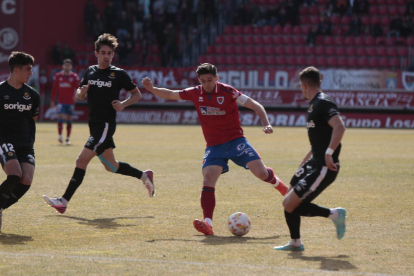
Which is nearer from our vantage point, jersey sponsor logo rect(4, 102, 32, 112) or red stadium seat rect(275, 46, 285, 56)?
jersey sponsor logo rect(4, 102, 32, 112)

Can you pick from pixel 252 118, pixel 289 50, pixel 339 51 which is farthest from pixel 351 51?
pixel 252 118

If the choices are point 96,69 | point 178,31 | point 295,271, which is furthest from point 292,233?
point 178,31

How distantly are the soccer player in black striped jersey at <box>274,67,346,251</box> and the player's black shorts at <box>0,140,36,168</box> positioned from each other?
309 cm

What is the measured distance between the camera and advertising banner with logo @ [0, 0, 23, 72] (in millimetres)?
35219

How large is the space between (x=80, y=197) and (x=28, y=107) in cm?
296

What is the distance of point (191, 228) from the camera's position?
25.2 ft

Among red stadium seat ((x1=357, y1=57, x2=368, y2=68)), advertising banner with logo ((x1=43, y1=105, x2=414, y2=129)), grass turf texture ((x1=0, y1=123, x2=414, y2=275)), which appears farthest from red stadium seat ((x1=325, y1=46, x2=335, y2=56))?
grass turf texture ((x1=0, y1=123, x2=414, y2=275))

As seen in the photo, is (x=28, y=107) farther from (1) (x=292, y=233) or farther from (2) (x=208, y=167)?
(1) (x=292, y=233)

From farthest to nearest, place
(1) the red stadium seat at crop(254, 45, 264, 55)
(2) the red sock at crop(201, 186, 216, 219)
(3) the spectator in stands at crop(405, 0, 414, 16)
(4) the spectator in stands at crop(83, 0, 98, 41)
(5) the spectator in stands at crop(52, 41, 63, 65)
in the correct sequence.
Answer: (4) the spectator in stands at crop(83, 0, 98, 41), (1) the red stadium seat at crop(254, 45, 264, 55), (5) the spectator in stands at crop(52, 41, 63, 65), (3) the spectator in stands at crop(405, 0, 414, 16), (2) the red sock at crop(201, 186, 216, 219)

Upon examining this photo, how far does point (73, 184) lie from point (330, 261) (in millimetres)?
4065

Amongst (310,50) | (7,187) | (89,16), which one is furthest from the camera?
(89,16)

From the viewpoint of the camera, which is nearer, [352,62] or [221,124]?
[221,124]

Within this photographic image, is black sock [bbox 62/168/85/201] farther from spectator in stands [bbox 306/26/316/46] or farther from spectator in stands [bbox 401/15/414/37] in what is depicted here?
spectator in stands [bbox 401/15/414/37]

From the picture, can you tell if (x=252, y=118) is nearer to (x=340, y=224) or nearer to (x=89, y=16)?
(x=89, y=16)
